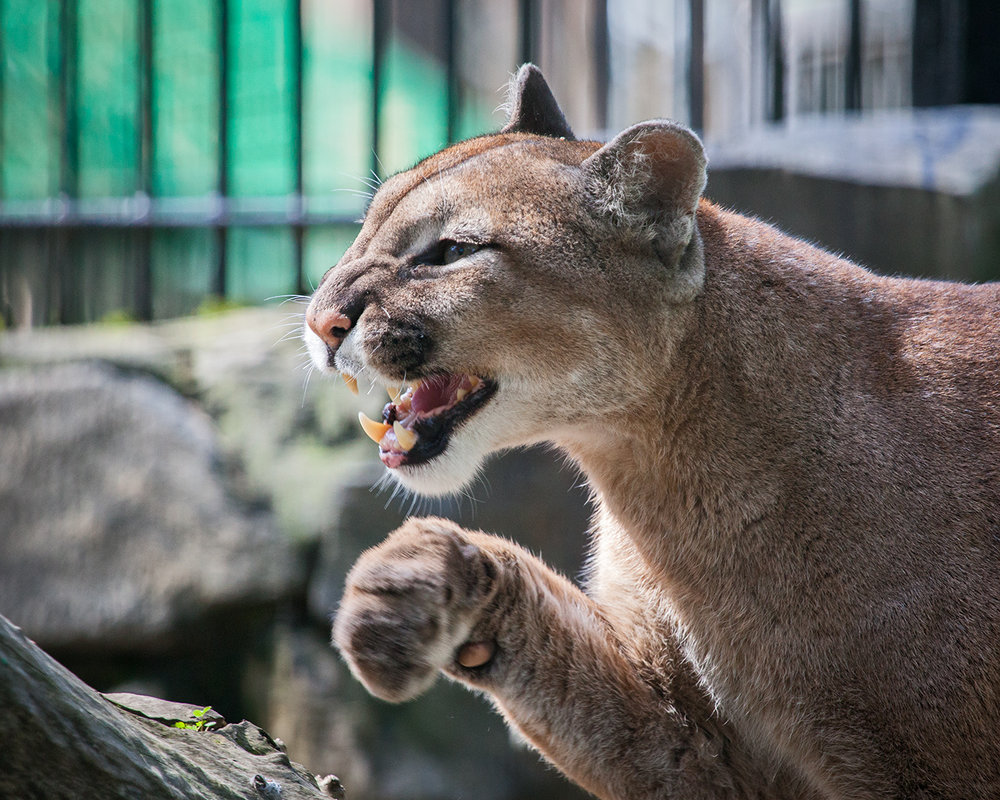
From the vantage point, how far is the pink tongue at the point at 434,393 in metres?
2.89

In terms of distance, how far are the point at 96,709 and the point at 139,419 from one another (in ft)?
13.2

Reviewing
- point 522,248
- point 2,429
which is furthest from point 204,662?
point 522,248

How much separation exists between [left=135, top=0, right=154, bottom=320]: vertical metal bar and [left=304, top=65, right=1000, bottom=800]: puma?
3.67 m

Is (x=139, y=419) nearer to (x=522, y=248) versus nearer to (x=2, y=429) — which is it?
(x=2, y=429)

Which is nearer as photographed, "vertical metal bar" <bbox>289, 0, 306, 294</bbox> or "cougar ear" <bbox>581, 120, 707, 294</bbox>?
"cougar ear" <bbox>581, 120, 707, 294</bbox>

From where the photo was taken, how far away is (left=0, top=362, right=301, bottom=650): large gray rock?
528 cm

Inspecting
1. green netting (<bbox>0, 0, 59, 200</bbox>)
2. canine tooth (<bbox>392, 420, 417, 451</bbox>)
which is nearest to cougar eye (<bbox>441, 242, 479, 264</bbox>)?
canine tooth (<bbox>392, 420, 417, 451</bbox>)

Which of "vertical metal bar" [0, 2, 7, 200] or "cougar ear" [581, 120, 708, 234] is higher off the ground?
"vertical metal bar" [0, 2, 7, 200]

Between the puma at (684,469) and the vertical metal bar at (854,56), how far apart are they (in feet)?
11.6

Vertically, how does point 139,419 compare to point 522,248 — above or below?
below

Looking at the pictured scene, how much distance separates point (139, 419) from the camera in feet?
18.6

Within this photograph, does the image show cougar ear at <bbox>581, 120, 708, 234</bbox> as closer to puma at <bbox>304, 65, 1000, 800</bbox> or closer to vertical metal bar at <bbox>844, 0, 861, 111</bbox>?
puma at <bbox>304, 65, 1000, 800</bbox>

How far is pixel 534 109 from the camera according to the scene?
3.65 m

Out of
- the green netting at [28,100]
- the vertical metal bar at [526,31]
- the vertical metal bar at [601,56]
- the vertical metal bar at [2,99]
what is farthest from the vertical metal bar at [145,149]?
the vertical metal bar at [601,56]
